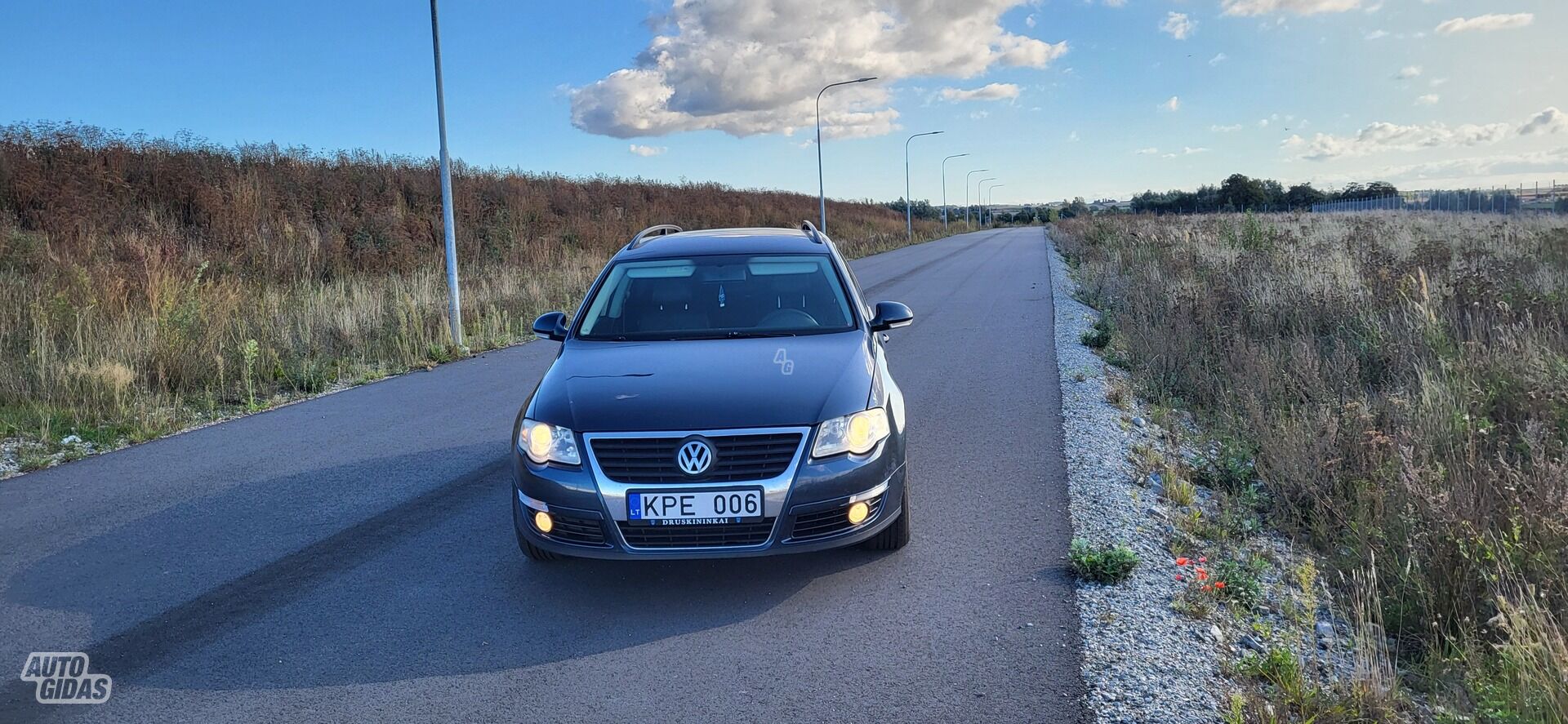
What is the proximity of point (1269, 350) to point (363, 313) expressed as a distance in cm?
1116

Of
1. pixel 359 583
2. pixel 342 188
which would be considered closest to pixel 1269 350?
pixel 359 583

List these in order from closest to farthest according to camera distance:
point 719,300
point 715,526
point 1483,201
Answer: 1. point 715,526
2. point 719,300
3. point 1483,201

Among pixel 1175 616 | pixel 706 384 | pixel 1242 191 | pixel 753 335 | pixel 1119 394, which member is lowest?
pixel 1175 616

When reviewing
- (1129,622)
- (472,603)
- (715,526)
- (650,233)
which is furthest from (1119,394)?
(472,603)

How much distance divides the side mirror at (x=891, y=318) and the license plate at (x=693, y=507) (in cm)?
190

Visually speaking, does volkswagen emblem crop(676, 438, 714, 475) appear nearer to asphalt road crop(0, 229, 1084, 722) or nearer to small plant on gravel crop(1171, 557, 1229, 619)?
asphalt road crop(0, 229, 1084, 722)

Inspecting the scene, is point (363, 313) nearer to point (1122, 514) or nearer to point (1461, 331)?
point (1122, 514)

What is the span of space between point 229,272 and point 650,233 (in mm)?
12318

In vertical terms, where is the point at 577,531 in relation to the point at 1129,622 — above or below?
above

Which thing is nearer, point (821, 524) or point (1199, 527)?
point (821, 524)

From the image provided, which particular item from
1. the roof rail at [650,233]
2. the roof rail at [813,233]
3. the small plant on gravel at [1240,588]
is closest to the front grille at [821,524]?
the small plant on gravel at [1240,588]

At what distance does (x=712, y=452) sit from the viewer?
404 cm

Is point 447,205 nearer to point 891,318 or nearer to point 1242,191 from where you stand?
point 891,318

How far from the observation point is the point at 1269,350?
30.4ft
